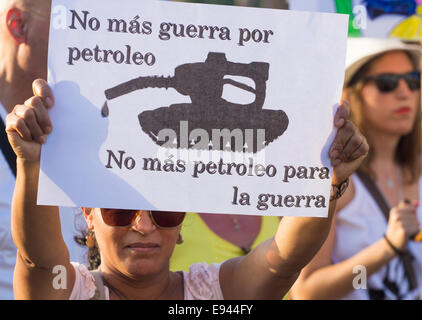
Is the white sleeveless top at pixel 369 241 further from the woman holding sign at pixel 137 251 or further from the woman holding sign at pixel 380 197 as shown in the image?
the woman holding sign at pixel 137 251

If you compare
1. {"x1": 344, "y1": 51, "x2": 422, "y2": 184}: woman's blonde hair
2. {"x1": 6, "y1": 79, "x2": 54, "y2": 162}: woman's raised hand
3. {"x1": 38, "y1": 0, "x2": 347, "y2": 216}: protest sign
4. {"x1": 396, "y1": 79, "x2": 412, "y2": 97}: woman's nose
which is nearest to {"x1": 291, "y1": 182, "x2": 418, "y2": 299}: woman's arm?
{"x1": 344, "y1": 51, "x2": 422, "y2": 184}: woman's blonde hair

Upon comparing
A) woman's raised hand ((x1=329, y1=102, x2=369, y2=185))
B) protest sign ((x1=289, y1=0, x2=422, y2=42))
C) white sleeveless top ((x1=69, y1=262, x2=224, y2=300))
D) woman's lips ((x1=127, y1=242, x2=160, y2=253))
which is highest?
protest sign ((x1=289, y1=0, x2=422, y2=42))

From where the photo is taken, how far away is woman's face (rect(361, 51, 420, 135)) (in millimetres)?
3160

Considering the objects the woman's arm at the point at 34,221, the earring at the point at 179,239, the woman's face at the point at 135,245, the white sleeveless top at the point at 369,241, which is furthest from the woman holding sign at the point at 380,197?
the woman's arm at the point at 34,221

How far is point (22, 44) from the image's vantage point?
2391 millimetres

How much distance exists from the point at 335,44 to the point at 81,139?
790mm

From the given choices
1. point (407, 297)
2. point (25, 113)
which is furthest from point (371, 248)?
point (25, 113)

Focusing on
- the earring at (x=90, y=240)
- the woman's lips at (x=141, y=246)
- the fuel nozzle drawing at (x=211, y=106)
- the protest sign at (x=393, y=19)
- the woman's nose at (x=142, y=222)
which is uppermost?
the protest sign at (x=393, y=19)

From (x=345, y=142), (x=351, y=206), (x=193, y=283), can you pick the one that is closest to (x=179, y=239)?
(x=193, y=283)

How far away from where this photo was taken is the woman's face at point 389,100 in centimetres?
316

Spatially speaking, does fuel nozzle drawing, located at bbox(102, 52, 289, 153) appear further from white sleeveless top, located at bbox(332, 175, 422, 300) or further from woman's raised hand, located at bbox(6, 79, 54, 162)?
white sleeveless top, located at bbox(332, 175, 422, 300)

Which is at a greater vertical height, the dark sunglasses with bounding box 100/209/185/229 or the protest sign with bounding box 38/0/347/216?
the protest sign with bounding box 38/0/347/216

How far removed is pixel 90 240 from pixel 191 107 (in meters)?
0.57

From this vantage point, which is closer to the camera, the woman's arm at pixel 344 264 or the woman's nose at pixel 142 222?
the woman's nose at pixel 142 222
